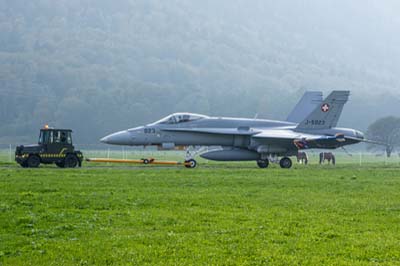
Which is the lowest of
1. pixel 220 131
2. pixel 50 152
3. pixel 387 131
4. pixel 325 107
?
pixel 50 152

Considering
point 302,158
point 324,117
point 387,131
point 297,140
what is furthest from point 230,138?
point 387,131

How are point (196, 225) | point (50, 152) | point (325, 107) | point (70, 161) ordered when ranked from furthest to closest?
point (325, 107) < point (70, 161) < point (50, 152) < point (196, 225)

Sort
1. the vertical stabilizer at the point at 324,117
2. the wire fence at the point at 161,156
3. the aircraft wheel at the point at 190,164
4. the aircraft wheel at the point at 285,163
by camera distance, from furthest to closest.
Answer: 1. the wire fence at the point at 161,156
2. the vertical stabilizer at the point at 324,117
3. the aircraft wheel at the point at 285,163
4. the aircraft wheel at the point at 190,164

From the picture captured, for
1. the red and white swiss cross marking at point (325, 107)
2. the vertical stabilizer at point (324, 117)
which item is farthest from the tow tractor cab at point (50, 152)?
the red and white swiss cross marking at point (325, 107)

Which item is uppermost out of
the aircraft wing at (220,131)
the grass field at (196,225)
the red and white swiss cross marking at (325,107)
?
the red and white swiss cross marking at (325,107)

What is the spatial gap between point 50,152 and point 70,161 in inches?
42.5

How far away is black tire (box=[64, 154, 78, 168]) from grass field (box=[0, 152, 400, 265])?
42.2 feet

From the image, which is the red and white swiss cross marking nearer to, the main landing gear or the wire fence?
the main landing gear

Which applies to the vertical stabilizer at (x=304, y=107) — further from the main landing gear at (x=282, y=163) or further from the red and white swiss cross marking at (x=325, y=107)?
the main landing gear at (x=282, y=163)

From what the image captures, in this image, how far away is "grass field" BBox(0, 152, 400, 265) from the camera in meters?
9.04

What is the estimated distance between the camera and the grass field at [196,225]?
356 inches

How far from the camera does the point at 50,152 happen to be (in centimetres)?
3142

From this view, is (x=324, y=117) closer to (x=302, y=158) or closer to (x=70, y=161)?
(x=302, y=158)

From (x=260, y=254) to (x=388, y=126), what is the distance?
10587cm
